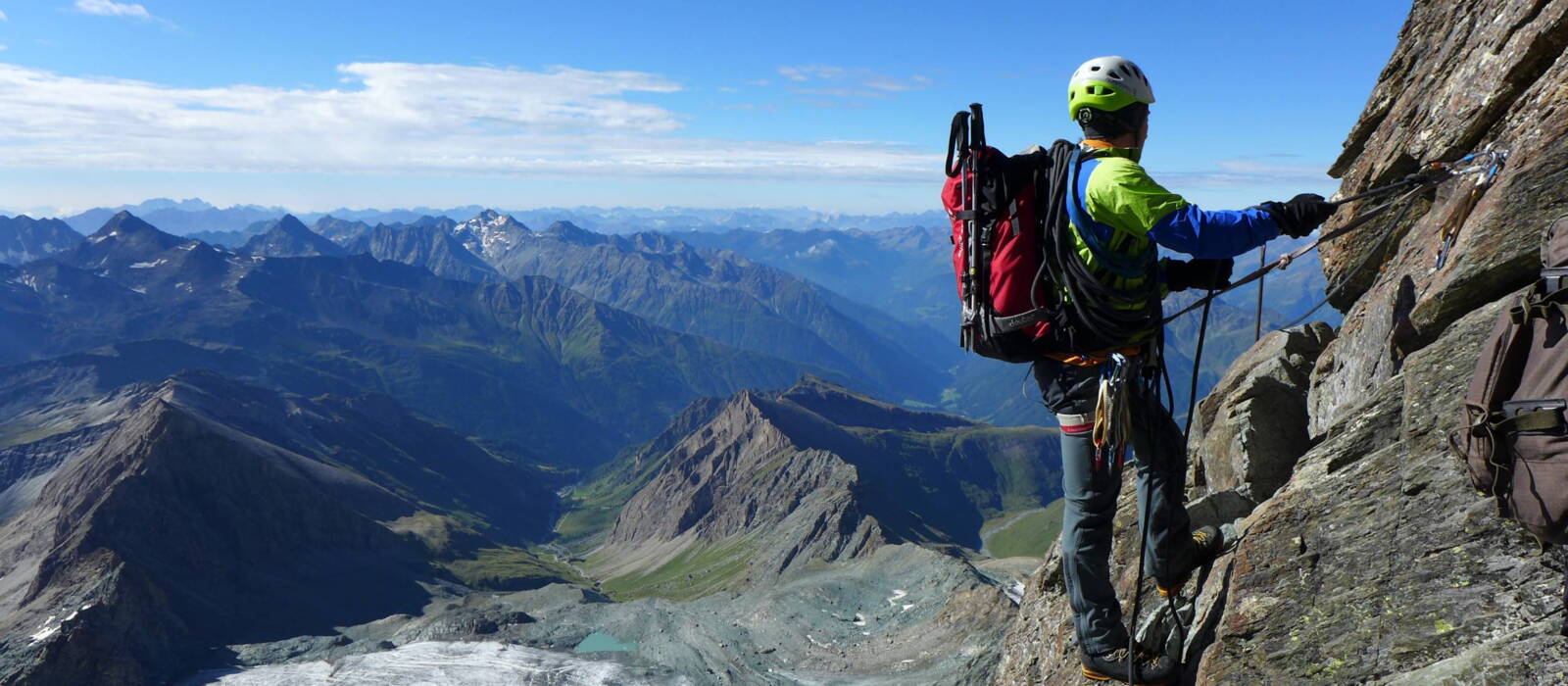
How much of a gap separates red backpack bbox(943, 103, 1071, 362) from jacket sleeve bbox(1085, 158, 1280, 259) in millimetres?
829

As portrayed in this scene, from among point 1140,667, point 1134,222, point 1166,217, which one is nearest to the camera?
point 1166,217

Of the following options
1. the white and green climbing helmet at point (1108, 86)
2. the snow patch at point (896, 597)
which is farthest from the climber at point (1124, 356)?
the snow patch at point (896, 597)

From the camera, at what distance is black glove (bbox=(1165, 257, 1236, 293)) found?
33.0 feet

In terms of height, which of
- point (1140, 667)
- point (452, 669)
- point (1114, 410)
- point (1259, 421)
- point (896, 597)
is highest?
point (1114, 410)

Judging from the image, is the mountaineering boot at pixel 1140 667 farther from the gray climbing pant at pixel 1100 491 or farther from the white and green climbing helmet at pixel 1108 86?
the white and green climbing helmet at pixel 1108 86

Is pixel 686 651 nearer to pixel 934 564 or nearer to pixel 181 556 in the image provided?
pixel 934 564

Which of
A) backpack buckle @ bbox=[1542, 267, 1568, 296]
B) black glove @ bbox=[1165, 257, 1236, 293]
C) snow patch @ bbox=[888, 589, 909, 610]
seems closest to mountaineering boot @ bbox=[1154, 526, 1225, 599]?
black glove @ bbox=[1165, 257, 1236, 293]

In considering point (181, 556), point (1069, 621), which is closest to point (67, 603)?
point (181, 556)

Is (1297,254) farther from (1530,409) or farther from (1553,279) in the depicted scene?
(1530,409)

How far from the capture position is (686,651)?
4498 inches

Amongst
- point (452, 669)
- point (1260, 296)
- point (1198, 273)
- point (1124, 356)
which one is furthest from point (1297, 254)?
point (452, 669)

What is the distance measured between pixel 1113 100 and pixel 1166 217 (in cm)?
156

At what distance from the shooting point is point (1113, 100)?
30.2 feet

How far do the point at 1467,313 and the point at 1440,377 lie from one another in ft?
4.60
